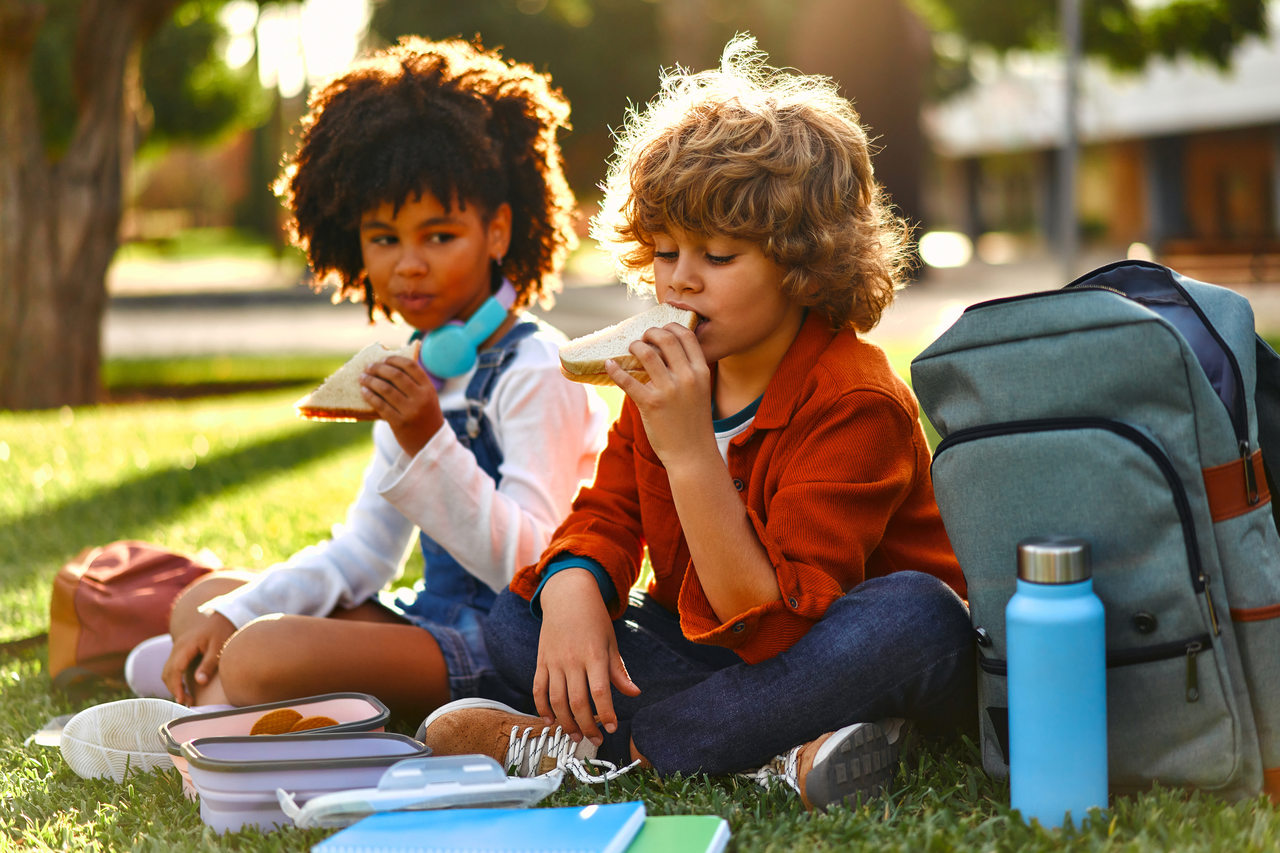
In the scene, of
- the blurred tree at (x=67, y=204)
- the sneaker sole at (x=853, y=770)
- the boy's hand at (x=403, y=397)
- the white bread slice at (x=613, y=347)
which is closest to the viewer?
the sneaker sole at (x=853, y=770)

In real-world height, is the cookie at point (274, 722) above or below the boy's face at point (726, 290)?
below

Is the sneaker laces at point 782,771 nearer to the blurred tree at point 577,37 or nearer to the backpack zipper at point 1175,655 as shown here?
the backpack zipper at point 1175,655

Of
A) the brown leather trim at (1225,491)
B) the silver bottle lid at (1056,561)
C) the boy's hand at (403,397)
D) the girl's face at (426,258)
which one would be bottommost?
the silver bottle lid at (1056,561)

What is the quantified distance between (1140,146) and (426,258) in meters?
28.3

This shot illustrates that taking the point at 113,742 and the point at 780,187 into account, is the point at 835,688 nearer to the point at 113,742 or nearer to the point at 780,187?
the point at 780,187

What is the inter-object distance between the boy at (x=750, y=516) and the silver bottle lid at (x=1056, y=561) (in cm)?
29

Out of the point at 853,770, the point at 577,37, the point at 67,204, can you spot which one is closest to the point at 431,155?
the point at 853,770

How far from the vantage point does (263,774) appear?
1922mm

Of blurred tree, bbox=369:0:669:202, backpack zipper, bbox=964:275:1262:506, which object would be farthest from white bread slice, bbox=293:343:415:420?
blurred tree, bbox=369:0:669:202

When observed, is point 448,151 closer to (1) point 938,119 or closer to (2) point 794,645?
(2) point 794,645

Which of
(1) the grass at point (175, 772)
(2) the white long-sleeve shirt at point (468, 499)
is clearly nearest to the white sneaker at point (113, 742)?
(1) the grass at point (175, 772)

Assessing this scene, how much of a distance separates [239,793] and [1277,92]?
995 inches

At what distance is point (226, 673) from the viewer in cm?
238

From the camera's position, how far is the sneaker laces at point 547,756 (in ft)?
7.04
